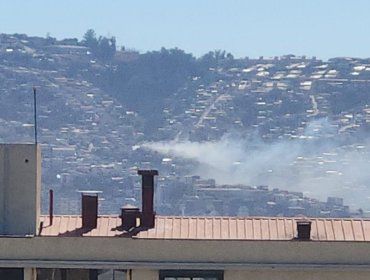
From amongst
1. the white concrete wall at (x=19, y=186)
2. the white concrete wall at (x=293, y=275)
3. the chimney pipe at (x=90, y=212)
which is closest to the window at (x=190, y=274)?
the white concrete wall at (x=293, y=275)

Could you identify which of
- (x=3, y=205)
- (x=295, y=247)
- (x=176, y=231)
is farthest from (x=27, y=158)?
(x=295, y=247)

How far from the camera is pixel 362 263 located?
1180 inches

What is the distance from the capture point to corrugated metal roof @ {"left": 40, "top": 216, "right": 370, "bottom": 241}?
103 ft

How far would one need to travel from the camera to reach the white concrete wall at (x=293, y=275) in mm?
29891

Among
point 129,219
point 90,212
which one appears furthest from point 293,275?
point 90,212

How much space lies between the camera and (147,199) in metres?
32.6

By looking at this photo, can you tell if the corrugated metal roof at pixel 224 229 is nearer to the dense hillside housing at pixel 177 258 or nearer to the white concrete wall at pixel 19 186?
the white concrete wall at pixel 19 186

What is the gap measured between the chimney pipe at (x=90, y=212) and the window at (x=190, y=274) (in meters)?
2.96

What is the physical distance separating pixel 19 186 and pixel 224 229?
403cm

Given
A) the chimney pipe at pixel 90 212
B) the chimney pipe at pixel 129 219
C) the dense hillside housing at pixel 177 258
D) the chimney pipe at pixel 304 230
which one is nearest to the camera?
the dense hillside housing at pixel 177 258

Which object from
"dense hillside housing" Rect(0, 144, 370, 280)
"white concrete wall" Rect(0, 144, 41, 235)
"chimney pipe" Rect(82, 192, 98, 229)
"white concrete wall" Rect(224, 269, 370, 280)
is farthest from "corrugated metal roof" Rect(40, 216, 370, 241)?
"white concrete wall" Rect(224, 269, 370, 280)

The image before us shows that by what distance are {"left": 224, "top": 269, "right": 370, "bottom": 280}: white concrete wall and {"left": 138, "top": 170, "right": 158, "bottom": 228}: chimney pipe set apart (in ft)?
9.60

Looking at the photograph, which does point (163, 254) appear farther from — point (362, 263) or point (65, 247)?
point (362, 263)

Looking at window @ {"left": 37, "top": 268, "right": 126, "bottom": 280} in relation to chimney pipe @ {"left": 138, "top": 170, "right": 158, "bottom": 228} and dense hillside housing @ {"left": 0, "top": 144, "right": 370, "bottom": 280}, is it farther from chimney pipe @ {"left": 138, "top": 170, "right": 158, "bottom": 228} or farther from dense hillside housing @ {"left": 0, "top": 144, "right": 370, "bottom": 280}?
chimney pipe @ {"left": 138, "top": 170, "right": 158, "bottom": 228}
